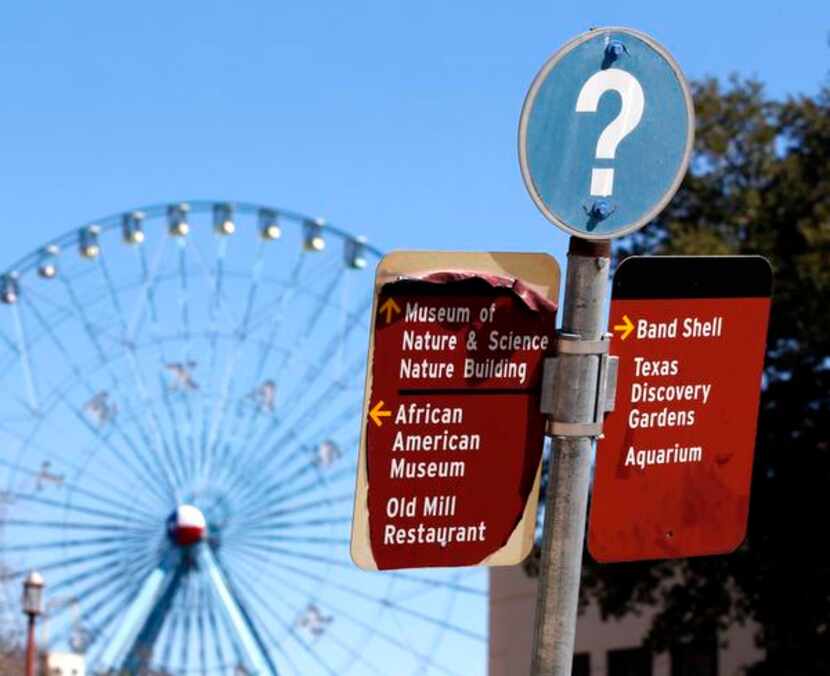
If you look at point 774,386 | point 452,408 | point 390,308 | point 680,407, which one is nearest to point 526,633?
point 774,386

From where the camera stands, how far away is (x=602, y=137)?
4242 millimetres

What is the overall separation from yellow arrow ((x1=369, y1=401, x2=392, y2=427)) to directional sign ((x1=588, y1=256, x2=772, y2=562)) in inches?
17.3

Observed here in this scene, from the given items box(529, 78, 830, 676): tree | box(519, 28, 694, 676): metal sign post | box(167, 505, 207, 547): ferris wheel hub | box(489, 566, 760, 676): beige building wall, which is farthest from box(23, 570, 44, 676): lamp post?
box(489, 566, 760, 676): beige building wall

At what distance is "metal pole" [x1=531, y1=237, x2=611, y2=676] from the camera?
164 inches

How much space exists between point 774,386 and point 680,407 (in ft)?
98.1

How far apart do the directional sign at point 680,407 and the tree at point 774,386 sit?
28.2 m

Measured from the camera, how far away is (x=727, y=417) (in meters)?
4.56

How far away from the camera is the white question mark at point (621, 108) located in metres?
4.25

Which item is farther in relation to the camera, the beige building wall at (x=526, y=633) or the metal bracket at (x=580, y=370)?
the beige building wall at (x=526, y=633)

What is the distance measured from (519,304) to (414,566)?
1.78 feet

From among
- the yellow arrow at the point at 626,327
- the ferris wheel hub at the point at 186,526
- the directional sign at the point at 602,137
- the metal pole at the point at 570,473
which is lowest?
the metal pole at the point at 570,473

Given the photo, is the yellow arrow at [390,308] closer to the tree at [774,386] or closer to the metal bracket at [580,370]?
the metal bracket at [580,370]

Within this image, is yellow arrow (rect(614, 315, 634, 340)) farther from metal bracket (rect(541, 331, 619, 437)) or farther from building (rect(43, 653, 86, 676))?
building (rect(43, 653, 86, 676))

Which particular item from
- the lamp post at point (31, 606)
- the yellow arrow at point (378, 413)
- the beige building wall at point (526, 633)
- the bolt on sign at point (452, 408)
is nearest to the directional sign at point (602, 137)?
the bolt on sign at point (452, 408)
